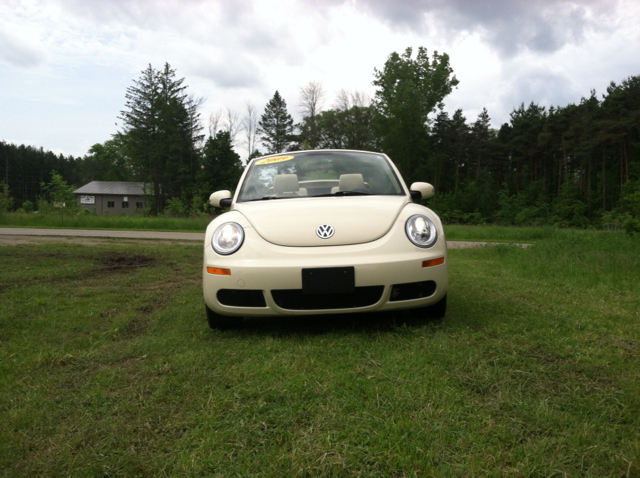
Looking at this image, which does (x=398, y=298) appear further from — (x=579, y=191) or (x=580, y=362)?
(x=579, y=191)

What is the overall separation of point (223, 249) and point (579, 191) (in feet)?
171

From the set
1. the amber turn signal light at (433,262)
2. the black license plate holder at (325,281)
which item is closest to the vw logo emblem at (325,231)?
the black license plate holder at (325,281)

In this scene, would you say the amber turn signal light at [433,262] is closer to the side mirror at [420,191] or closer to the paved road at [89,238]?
the side mirror at [420,191]

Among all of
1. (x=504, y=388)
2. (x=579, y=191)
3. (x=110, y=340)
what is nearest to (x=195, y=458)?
(x=504, y=388)

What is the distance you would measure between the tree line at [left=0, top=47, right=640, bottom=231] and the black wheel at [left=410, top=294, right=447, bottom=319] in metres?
37.3

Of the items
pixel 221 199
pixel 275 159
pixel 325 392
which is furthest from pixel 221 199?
pixel 325 392

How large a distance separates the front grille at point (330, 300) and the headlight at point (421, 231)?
1.49ft

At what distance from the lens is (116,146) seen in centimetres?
8094

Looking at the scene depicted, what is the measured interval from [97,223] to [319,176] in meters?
19.9

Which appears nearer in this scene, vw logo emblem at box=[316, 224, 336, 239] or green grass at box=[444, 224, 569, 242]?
vw logo emblem at box=[316, 224, 336, 239]

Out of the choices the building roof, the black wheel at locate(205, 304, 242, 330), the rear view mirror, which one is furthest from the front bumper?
the building roof

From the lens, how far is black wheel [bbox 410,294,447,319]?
3.54 m

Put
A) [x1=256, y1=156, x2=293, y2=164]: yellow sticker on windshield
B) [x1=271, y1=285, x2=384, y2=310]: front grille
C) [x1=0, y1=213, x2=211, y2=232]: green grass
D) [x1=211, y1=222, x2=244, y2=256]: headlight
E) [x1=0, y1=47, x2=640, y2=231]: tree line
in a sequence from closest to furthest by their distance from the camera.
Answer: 1. [x1=271, y1=285, x2=384, y2=310]: front grille
2. [x1=211, y1=222, x2=244, y2=256]: headlight
3. [x1=256, y1=156, x2=293, y2=164]: yellow sticker on windshield
4. [x1=0, y1=213, x2=211, y2=232]: green grass
5. [x1=0, y1=47, x2=640, y2=231]: tree line

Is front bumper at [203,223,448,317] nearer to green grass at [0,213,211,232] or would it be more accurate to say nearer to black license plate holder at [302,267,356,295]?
black license plate holder at [302,267,356,295]
